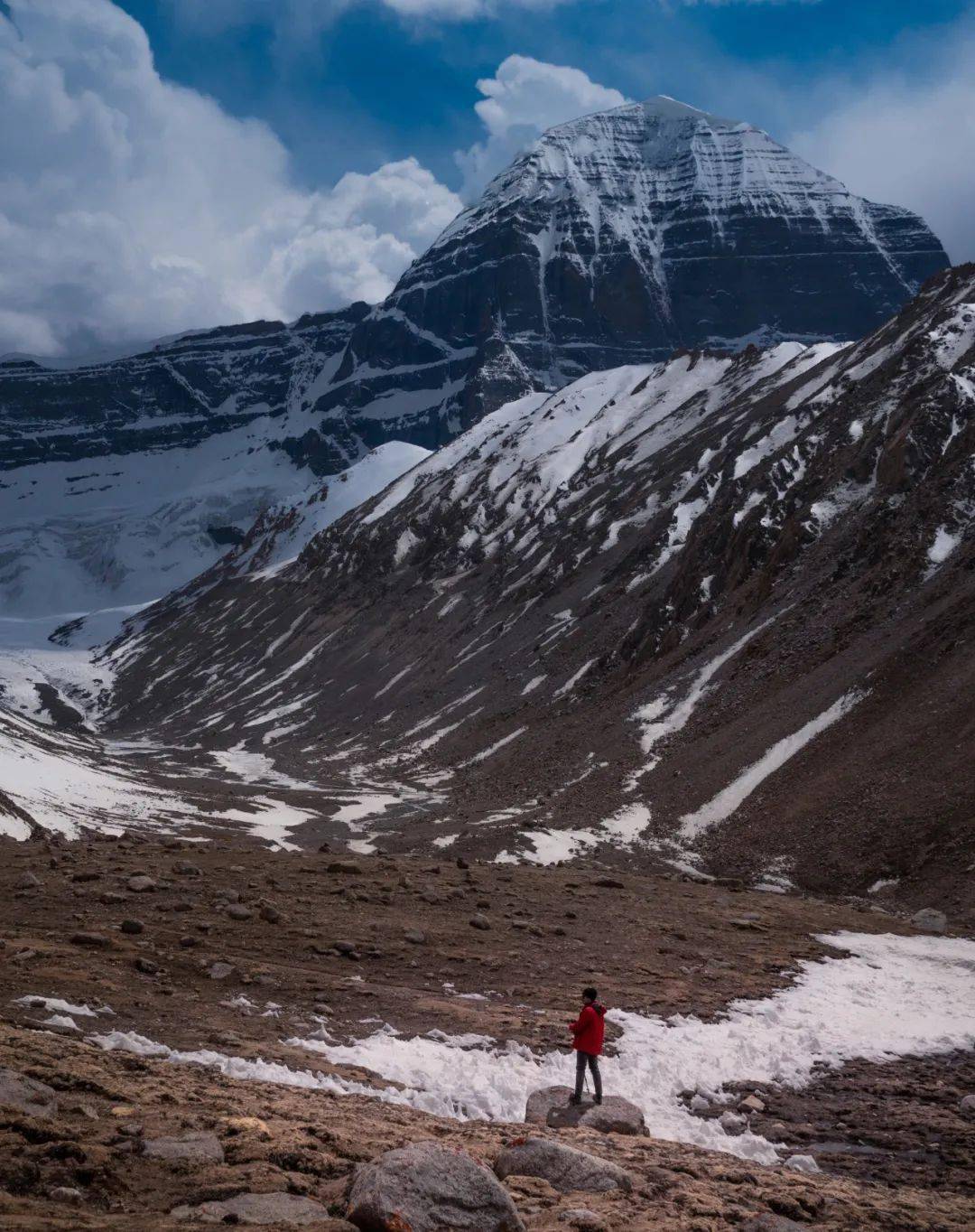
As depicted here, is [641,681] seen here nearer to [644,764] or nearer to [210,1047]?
[644,764]

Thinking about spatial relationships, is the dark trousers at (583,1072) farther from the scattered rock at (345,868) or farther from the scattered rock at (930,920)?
the scattered rock at (930,920)

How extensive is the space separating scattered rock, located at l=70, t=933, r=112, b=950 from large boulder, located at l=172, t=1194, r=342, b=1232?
10445 millimetres

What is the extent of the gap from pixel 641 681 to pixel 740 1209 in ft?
224

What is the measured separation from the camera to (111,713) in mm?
186375

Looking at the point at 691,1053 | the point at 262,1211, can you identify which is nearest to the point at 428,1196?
the point at 262,1211

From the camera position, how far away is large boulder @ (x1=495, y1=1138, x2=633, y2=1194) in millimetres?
10523

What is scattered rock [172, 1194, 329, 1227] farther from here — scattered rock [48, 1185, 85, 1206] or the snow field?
the snow field

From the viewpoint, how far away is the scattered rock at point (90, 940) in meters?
17.9

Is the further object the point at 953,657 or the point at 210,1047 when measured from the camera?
the point at 953,657

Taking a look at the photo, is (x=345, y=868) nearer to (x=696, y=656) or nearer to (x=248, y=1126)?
(x=248, y=1126)

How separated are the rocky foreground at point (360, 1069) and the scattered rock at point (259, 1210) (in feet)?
0.08

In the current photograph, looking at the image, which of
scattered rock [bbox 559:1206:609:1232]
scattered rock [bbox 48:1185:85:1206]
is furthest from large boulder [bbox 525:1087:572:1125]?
scattered rock [bbox 48:1185:85:1206]

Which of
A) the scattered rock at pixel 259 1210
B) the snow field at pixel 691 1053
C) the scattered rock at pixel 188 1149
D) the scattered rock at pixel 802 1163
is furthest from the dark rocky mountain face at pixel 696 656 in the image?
the scattered rock at pixel 259 1210

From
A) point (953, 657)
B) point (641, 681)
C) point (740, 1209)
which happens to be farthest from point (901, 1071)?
point (641, 681)
